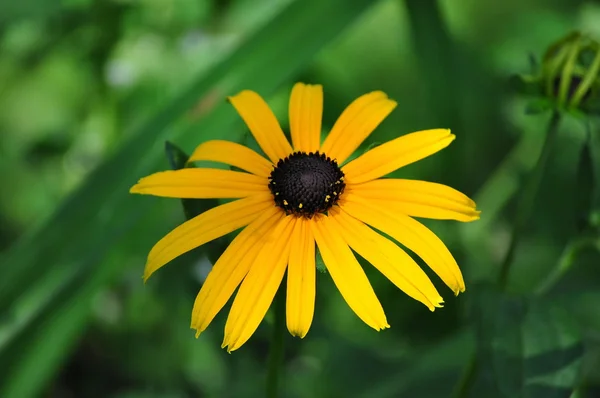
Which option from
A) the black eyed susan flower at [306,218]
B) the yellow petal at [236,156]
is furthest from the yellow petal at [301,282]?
the yellow petal at [236,156]

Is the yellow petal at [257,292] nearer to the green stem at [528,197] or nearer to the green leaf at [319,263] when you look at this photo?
the green leaf at [319,263]

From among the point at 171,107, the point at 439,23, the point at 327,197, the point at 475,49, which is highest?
the point at 475,49

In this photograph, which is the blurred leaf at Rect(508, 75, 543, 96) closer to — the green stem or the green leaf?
the green stem

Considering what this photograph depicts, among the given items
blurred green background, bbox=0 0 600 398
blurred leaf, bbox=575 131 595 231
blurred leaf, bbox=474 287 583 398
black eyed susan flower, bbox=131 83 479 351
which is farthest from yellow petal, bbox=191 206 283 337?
blurred leaf, bbox=575 131 595 231

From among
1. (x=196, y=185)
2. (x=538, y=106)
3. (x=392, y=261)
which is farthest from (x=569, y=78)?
(x=196, y=185)

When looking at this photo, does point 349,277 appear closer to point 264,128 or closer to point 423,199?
point 423,199

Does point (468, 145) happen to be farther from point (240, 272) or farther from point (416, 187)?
point (240, 272)

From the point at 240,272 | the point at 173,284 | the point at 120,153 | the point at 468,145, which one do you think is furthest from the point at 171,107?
the point at 468,145
